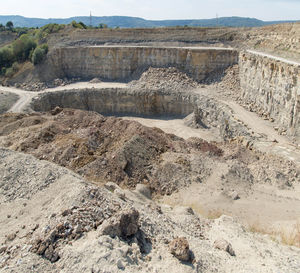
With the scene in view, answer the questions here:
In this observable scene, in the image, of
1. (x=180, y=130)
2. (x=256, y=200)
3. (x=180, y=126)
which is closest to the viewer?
(x=256, y=200)

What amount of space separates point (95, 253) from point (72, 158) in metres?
10.5

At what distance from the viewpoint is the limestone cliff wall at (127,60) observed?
115ft

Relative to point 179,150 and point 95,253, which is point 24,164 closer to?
point 95,253

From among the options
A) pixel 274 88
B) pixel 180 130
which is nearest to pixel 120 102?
pixel 180 130

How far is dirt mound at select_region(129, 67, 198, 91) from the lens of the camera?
34250 mm

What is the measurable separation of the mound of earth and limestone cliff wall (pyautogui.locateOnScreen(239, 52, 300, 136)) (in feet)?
41.8

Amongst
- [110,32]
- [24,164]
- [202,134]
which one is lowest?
[202,134]

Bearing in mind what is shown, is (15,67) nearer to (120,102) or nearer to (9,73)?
(9,73)

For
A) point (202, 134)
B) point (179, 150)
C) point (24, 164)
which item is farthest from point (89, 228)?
point (202, 134)

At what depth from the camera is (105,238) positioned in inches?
320

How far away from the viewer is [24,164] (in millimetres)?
13273

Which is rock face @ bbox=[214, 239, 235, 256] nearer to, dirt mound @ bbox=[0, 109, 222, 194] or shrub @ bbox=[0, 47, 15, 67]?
dirt mound @ bbox=[0, 109, 222, 194]

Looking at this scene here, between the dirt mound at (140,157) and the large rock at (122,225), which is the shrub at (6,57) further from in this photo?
the large rock at (122,225)

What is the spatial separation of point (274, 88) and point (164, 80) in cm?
1411
